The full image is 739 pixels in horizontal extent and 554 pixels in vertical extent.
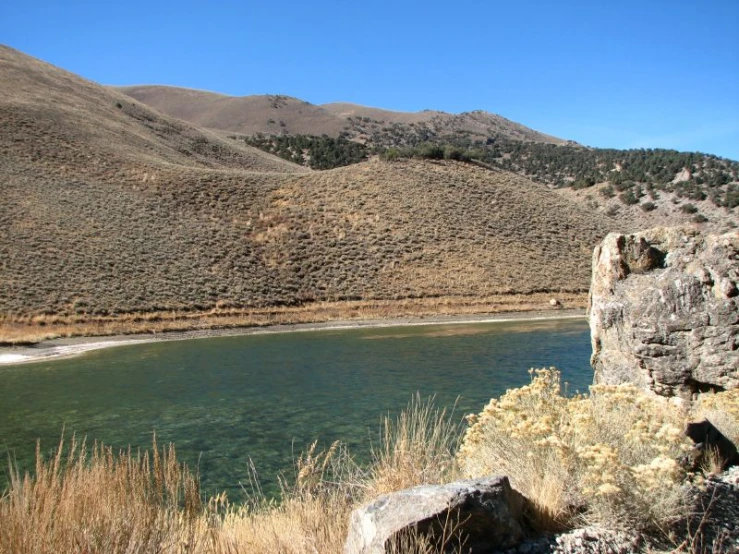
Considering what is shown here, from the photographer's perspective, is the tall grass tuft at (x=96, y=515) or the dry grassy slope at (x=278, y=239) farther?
the dry grassy slope at (x=278, y=239)

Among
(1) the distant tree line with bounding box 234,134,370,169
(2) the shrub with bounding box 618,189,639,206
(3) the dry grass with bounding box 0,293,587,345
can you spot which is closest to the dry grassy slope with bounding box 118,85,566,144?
(1) the distant tree line with bounding box 234,134,370,169

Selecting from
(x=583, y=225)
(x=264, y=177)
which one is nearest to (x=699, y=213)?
(x=583, y=225)

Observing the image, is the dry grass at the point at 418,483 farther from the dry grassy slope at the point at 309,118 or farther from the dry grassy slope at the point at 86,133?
the dry grassy slope at the point at 309,118

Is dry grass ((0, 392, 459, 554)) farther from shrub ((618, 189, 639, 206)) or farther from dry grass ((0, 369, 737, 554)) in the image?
shrub ((618, 189, 639, 206))

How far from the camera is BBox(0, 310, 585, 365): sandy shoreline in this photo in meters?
28.1

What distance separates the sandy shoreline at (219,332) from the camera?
28.1m

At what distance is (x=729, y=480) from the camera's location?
528 cm

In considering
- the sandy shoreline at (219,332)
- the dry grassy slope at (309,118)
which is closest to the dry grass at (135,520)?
the sandy shoreline at (219,332)

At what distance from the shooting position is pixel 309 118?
14788 cm

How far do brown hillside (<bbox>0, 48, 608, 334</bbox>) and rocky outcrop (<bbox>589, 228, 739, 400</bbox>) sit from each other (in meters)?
33.0

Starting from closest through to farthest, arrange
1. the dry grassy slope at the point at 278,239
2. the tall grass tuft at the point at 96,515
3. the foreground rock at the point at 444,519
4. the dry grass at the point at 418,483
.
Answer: the tall grass tuft at the point at 96,515, the dry grass at the point at 418,483, the foreground rock at the point at 444,519, the dry grassy slope at the point at 278,239

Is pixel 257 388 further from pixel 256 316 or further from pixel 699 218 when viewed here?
pixel 699 218

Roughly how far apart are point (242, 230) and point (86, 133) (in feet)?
84.7

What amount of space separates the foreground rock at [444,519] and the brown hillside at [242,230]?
3458cm
